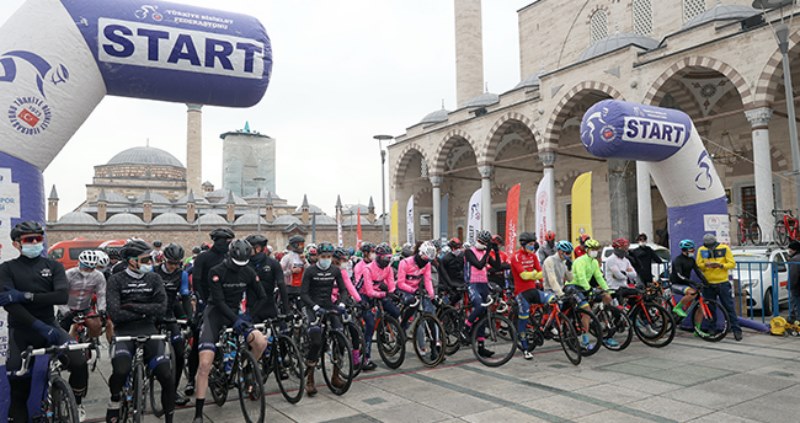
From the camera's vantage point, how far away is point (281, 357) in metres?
5.95

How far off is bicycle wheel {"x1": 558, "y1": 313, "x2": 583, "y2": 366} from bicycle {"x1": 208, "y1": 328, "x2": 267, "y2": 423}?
4142 millimetres

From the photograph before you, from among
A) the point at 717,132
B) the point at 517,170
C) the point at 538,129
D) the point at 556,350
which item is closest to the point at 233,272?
the point at 556,350

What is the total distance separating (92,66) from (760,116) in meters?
17.0

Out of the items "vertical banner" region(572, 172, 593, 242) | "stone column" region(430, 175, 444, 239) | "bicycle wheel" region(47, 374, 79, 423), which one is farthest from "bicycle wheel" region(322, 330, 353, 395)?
"stone column" region(430, 175, 444, 239)

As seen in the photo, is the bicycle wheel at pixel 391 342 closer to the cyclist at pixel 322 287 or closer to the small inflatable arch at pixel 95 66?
the cyclist at pixel 322 287

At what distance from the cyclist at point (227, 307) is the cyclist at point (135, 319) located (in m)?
0.39

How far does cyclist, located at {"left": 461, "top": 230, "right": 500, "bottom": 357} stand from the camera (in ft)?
24.1

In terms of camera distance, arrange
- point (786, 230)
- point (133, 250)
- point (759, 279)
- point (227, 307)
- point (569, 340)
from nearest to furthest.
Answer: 1. point (133, 250)
2. point (227, 307)
3. point (569, 340)
4. point (759, 279)
5. point (786, 230)

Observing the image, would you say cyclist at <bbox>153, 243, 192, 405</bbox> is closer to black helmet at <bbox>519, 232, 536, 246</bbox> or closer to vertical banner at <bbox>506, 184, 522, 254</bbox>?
black helmet at <bbox>519, 232, 536, 246</bbox>

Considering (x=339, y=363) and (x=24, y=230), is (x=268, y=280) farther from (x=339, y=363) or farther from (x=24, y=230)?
(x=24, y=230)

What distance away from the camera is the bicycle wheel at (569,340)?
22.7 feet

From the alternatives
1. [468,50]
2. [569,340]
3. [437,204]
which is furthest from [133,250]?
[468,50]

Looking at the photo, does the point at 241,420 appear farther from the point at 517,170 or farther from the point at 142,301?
the point at 517,170

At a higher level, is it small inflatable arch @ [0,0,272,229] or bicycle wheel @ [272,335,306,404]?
small inflatable arch @ [0,0,272,229]
